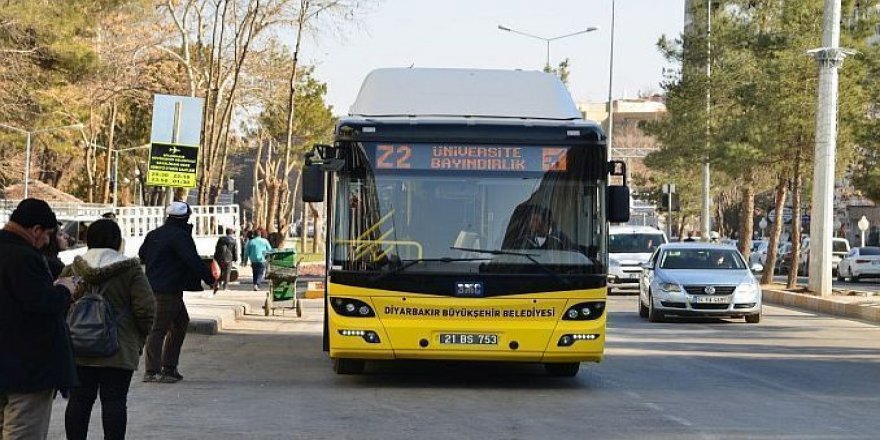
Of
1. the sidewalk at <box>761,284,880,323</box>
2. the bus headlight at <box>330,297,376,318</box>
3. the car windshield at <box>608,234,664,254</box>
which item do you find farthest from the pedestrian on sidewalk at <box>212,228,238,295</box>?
the bus headlight at <box>330,297,376,318</box>

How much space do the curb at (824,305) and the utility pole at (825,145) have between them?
75 centimetres

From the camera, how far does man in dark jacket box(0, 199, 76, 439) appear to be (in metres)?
7.70

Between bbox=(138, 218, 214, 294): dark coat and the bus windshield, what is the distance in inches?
55.5

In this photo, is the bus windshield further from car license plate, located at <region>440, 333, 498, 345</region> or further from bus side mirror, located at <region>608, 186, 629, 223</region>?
car license plate, located at <region>440, 333, 498, 345</region>

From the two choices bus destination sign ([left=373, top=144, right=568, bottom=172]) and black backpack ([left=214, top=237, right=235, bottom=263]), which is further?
black backpack ([left=214, top=237, right=235, bottom=263])

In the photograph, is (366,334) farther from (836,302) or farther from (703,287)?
(836,302)

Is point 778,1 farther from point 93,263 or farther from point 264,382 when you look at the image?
point 93,263

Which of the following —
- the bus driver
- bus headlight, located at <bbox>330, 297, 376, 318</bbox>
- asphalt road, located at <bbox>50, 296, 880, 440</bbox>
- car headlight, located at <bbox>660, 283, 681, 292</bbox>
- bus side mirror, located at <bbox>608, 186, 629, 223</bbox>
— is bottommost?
asphalt road, located at <bbox>50, 296, 880, 440</bbox>

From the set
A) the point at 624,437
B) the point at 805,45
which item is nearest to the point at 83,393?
the point at 624,437

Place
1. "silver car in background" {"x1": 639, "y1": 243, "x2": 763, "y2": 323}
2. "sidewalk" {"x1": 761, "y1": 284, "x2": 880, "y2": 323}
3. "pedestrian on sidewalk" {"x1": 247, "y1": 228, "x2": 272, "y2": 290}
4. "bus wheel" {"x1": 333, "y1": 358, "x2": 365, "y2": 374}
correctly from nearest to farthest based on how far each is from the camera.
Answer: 1. "bus wheel" {"x1": 333, "y1": 358, "x2": 365, "y2": 374}
2. "silver car in background" {"x1": 639, "y1": 243, "x2": 763, "y2": 323}
3. "sidewalk" {"x1": 761, "y1": 284, "x2": 880, "y2": 323}
4. "pedestrian on sidewalk" {"x1": 247, "y1": 228, "x2": 272, "y2": 290}

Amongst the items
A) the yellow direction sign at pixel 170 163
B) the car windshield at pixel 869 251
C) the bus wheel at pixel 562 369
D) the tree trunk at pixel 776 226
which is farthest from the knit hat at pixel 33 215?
the car windshield at pixel 869 251

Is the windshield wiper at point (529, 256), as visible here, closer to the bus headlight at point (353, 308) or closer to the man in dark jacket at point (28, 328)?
the bus headlight at point (353, 308)

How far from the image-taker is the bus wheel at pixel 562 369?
16450 mm

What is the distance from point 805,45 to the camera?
43312 millimetres
